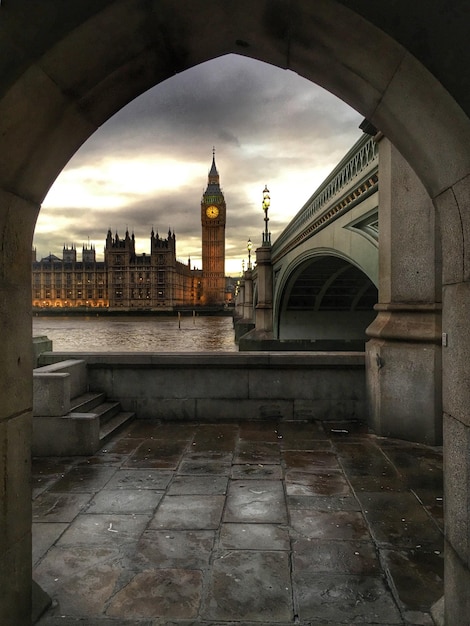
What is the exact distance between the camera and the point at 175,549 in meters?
3.43

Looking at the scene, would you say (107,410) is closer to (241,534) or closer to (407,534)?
(241,534)

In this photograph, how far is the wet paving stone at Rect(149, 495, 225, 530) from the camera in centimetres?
383

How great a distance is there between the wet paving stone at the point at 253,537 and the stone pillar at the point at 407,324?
3.19 meters

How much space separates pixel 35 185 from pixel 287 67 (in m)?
1.59

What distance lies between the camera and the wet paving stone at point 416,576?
9.24 feet

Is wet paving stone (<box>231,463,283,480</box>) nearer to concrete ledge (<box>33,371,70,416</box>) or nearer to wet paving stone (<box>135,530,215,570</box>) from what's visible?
wet paving stone (<box>135,530,215,570</box>)

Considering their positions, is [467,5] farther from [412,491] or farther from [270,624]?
[412,491]

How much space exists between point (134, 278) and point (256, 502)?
14322 cm

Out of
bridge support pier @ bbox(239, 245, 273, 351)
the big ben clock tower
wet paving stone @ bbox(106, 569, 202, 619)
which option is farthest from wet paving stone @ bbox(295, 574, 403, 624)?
the big ben clock tower

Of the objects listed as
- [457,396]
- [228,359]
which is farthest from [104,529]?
[228,359]

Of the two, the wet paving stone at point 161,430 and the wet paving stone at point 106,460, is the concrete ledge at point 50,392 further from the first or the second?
the wet paving stone at point 161,430

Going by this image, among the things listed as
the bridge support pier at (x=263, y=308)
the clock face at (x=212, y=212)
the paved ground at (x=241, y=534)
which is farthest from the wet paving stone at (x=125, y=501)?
the clock face at (x=212, y=212)

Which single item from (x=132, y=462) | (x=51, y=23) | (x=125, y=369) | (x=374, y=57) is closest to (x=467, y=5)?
(x=374, y=57)

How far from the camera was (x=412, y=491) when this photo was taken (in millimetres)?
4469
